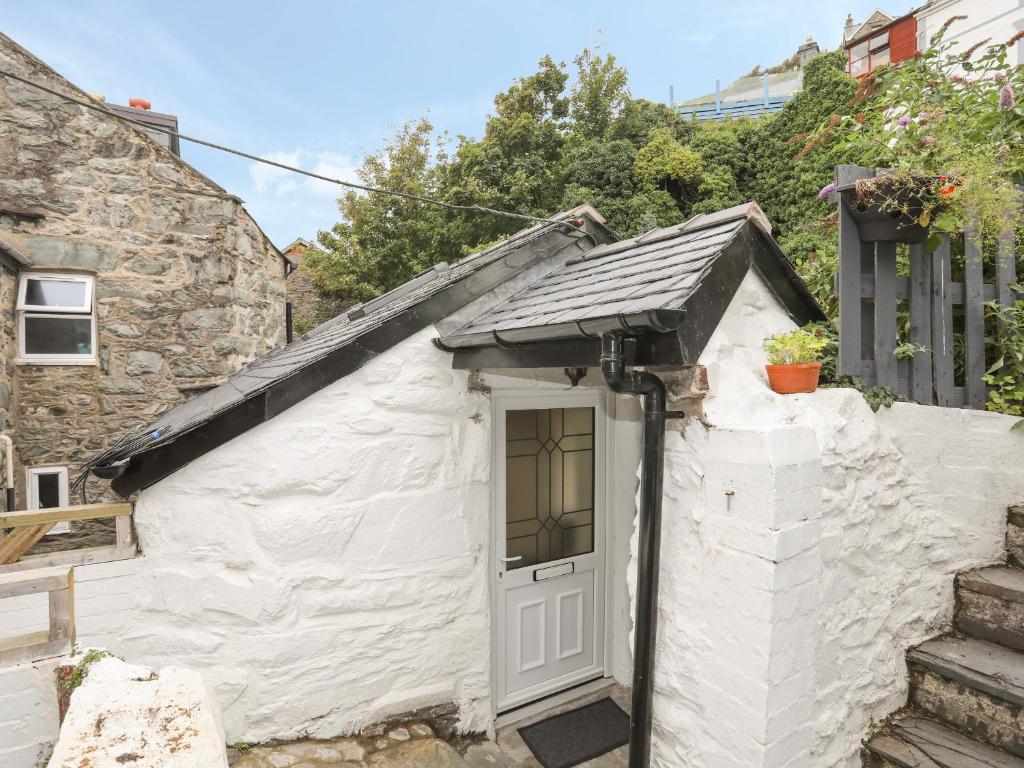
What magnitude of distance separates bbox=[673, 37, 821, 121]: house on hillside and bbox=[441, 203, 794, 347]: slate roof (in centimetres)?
1630

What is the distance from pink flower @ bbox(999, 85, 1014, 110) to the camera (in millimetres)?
3238

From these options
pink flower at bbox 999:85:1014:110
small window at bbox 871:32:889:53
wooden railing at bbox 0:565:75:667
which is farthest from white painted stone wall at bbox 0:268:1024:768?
small window at bbox 871:32:889:53

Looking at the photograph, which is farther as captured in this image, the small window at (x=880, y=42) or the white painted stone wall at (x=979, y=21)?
the small window at (x=880, y=42)

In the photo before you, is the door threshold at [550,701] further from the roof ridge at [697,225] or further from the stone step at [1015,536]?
the roof ridge at [697,225]

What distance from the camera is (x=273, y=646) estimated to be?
3.01 m

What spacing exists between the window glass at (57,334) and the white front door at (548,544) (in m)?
4.96

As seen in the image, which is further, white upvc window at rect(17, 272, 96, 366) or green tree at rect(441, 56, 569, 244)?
green tree at rect(441, 56, 569, 244)

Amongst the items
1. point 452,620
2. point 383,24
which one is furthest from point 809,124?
point 452,620

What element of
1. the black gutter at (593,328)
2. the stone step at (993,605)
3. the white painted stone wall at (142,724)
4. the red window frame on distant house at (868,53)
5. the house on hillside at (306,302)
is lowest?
the stone step at (993,605)

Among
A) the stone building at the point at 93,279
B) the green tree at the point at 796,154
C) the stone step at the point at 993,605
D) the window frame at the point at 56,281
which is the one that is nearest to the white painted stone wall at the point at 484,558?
the stone step at the point at 993,605

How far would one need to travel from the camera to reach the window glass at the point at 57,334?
5.59 metres

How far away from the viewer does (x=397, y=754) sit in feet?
10.3

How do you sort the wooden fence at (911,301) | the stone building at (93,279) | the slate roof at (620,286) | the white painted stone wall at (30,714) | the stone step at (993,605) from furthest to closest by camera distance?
1. the stone building at (93,279)
2. the wooden fence at (911,301)
3. the stone step at (993,605)
4. the slate roof at (620,286)
5. the white painted stone wall at (30,714)

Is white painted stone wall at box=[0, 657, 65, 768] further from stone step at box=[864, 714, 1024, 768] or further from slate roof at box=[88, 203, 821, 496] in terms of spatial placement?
stone step at box=[864, 714, 1024, 768]
